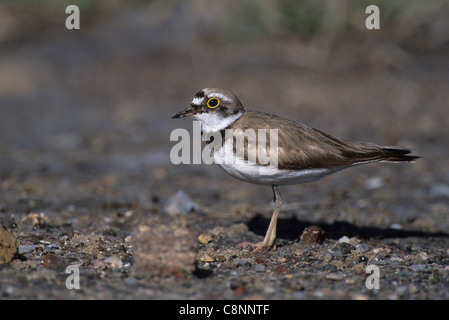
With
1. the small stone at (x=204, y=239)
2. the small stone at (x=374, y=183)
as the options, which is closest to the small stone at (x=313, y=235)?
the small stone at (x=204, y=239)

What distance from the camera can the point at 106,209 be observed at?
6465 mm

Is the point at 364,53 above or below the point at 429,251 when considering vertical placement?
above

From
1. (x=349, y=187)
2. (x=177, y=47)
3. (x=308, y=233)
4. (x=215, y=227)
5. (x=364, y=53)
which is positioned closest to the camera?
(x=308, y=233)

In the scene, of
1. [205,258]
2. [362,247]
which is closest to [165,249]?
[205,258]

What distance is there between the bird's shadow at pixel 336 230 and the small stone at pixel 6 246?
2214mm

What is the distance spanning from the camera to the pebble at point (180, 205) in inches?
248

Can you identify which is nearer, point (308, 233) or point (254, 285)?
point (254, 285)

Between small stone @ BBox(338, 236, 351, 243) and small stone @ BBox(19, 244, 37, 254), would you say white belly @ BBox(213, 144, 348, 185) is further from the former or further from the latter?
small stone @ BBox(19, 244, 37, 254)

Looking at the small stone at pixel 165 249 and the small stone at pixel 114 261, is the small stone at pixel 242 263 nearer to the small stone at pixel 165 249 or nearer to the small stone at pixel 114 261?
the small stone at pixel 165 249

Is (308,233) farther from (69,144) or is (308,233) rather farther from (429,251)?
(69,144)

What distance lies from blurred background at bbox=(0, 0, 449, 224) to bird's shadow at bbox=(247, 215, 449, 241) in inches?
33.9
